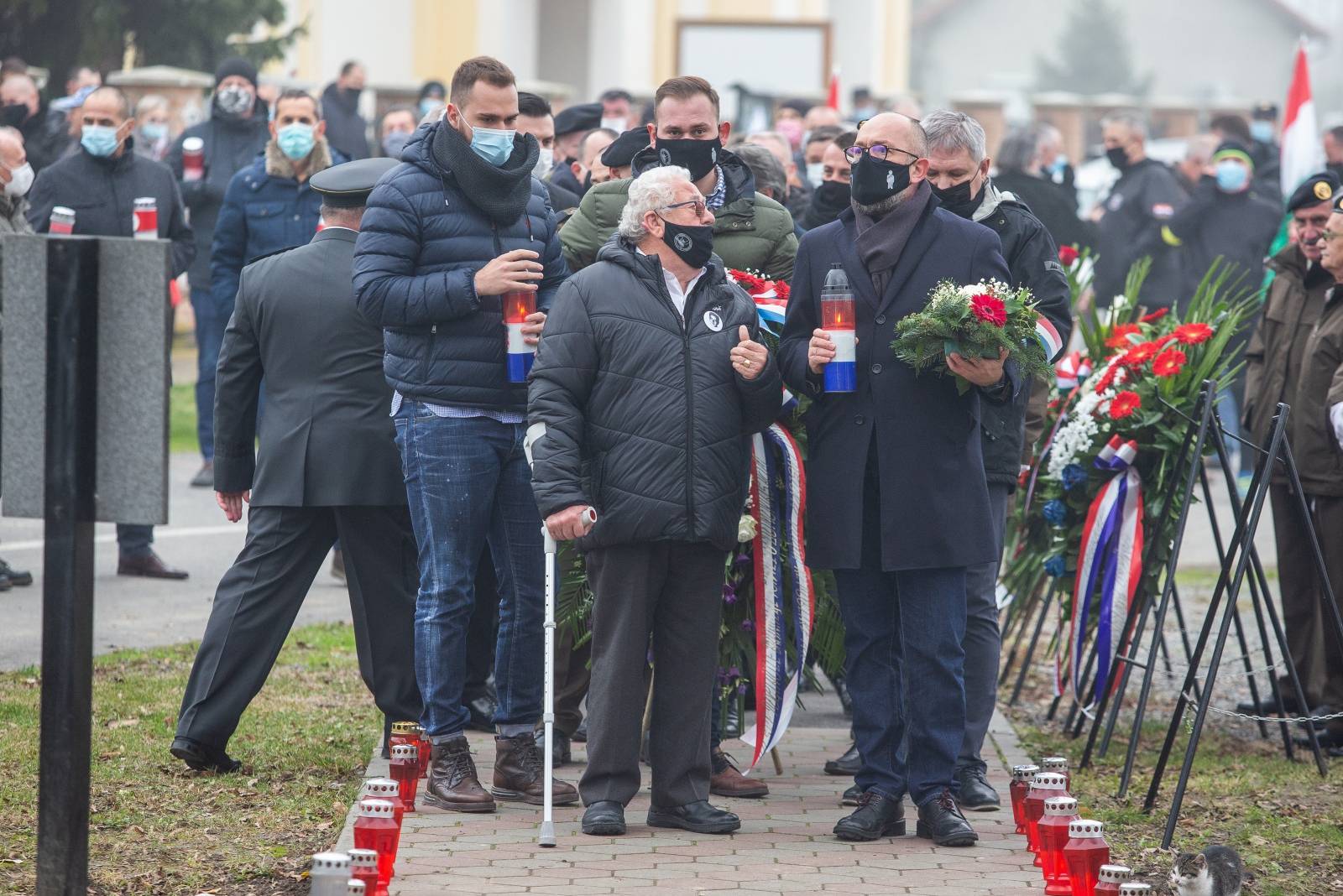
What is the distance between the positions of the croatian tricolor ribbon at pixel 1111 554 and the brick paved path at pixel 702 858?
1.34 meters

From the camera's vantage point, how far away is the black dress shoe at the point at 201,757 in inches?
257

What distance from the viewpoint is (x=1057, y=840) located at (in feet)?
17.3

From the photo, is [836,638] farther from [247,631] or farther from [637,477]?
[247,631]

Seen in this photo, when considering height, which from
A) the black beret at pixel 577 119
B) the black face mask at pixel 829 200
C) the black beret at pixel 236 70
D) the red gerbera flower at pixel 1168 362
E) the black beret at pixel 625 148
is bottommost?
the red gerbera flower at pixel 1168 362

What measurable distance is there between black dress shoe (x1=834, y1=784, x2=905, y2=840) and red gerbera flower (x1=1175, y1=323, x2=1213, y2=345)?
236cm

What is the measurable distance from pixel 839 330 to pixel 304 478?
1.94 meters

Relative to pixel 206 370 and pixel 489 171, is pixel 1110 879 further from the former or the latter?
pixel 206 370

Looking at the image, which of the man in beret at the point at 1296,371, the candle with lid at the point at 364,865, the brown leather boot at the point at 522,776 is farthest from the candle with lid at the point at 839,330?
the man in beret at the point at 1296,371

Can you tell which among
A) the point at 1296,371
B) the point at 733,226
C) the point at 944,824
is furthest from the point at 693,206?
the point at 1296,371

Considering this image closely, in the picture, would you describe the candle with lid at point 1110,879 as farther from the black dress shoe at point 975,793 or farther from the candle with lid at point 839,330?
the candle with lid at point 839,330

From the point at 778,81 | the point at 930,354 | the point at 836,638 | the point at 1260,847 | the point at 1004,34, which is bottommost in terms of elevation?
the point at 1260,847

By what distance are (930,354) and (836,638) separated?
145 centimetres

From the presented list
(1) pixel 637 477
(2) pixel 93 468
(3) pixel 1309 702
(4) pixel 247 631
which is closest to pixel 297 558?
(4) pixel 247 631

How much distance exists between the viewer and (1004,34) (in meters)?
103
